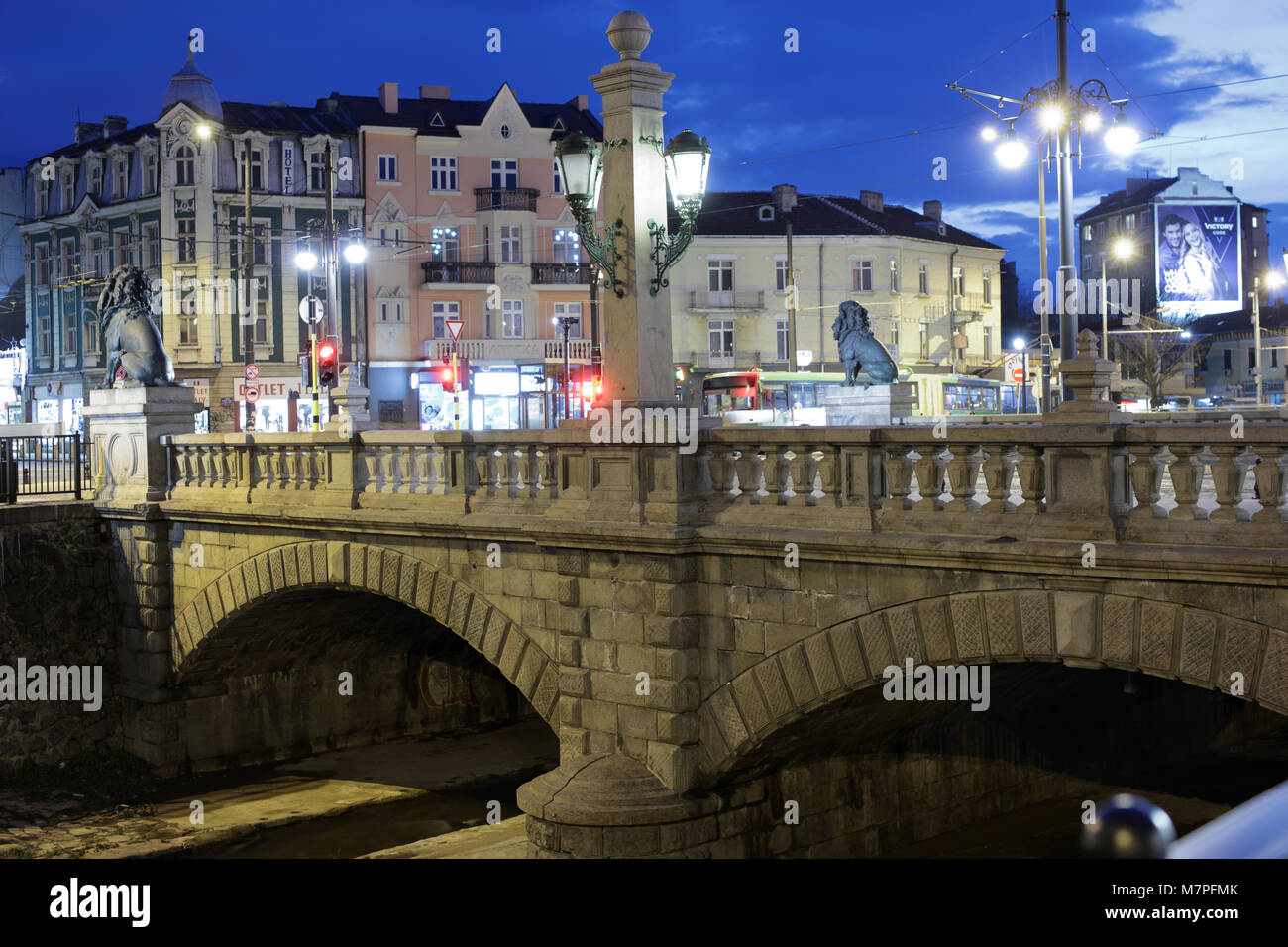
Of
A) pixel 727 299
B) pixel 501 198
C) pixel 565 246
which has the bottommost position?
pixel 727 299

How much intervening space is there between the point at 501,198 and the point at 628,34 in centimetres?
4073

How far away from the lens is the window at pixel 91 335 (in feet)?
165

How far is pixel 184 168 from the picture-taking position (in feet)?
156

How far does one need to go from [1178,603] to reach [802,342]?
1828 inches

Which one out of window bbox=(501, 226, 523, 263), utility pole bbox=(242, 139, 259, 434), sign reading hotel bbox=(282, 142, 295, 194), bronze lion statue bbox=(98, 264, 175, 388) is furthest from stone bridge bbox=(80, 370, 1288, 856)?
window bbox=(501, 226, 523, 263)

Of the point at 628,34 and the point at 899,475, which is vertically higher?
the point at 628,34

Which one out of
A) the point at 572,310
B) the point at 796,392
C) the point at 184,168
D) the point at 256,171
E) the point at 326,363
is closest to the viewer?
the point at 326,363

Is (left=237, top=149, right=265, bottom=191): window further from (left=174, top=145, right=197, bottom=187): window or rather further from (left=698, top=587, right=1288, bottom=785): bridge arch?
(left=698, top=587, right=1288, bottom=785): bridge arch

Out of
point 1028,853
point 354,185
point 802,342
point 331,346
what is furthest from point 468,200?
point 1028,853

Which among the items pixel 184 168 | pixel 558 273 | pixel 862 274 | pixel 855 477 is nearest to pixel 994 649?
pixel 855 477

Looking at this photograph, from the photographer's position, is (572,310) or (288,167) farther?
(572,310)

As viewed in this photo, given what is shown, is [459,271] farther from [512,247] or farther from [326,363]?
[326,363]

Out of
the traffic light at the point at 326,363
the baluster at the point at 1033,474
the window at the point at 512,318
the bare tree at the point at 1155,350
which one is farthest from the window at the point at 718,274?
the baluster at the point at 1033,474

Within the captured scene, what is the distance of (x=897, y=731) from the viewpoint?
13383mm
